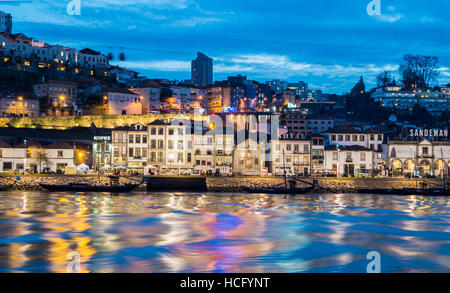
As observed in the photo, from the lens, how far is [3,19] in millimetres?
148500

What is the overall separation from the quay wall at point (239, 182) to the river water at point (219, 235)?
8.90 m

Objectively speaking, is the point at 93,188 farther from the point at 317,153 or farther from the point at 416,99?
the point at 416,99

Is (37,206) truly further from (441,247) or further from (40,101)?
(40,101)

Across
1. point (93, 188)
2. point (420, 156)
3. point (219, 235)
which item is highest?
point (420, 156)

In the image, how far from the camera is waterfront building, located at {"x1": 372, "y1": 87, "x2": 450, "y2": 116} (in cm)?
11550

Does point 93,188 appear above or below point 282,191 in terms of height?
above

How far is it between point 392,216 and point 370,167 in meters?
25.3

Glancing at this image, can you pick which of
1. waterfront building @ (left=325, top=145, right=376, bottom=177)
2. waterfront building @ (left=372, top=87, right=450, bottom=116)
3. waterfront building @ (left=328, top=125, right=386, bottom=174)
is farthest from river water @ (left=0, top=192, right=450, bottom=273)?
waterfront building @ (left=372, top=87, right=450, bottom=116)

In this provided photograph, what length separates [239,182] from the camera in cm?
5509

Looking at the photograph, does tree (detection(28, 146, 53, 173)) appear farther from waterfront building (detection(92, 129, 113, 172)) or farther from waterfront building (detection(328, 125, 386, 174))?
waterfront building (detection(328, 125, 386, 174))

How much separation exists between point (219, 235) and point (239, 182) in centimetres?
2774

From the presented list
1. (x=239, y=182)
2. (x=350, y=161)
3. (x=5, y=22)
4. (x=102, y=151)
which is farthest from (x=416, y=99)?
(x=5, y=22)

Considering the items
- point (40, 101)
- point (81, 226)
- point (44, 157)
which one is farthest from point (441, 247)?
point (40, 101)

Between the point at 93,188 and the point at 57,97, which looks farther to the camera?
the point at 57,97
